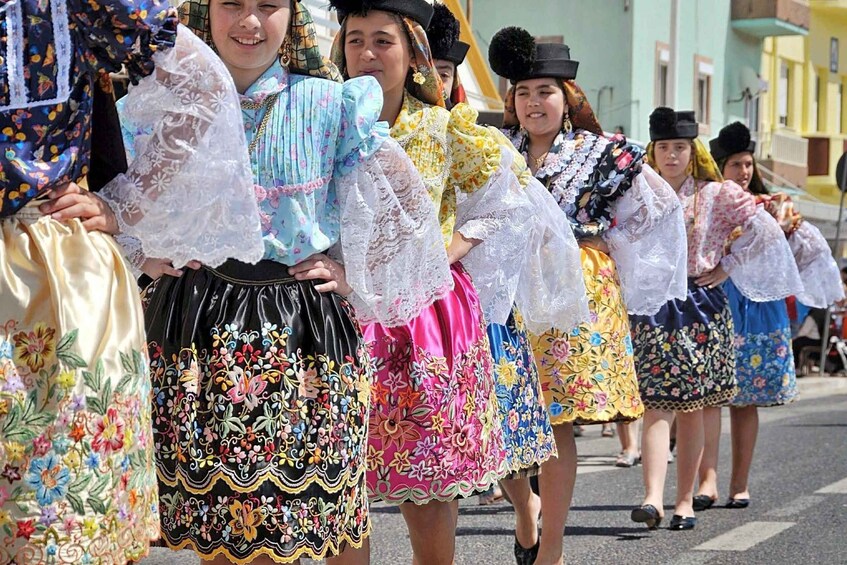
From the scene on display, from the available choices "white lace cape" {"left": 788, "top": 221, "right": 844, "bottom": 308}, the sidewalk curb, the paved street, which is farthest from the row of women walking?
the sidewalk curb

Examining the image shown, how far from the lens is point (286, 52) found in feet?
13.5

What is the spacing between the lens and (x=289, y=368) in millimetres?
3869

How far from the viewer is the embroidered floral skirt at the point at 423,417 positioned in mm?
4656

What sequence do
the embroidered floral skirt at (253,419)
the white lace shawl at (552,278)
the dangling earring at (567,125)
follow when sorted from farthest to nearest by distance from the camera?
the dangling earring at (567,125) < the white lace shawl at (552,278) < the embroidered floral skirt at (253,419)

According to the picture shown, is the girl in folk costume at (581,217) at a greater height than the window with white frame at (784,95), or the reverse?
the girl in folk costume at (581,217)

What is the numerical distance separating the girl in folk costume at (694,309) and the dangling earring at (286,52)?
4041 mm

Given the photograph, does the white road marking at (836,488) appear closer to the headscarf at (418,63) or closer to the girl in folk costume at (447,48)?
the girl in folk costume at (447,48)

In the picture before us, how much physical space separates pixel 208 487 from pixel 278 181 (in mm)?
733

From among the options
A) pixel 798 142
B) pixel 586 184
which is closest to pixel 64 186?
pixel 586 184

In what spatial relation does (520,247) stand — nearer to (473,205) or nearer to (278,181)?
(473,205)

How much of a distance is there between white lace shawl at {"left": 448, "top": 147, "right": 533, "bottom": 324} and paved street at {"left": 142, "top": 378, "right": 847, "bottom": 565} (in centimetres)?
157

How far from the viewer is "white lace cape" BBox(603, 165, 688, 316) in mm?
7012

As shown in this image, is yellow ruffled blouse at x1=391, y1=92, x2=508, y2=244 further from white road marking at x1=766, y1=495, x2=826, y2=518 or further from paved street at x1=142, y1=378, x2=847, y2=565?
white road marking at x1=766, y1=495, x2=826, y2=518

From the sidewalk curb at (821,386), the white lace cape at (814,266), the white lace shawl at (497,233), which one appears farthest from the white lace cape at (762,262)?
the sidewalk curb at (821,386)
